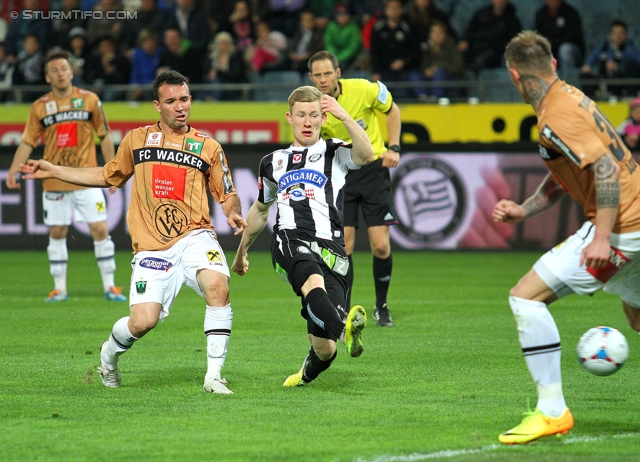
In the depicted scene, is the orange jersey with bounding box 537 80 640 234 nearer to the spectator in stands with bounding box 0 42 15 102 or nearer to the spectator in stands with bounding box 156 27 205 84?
the spectator in stands with bounding box 156 27 205 84

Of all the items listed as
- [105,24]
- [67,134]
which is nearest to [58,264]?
[67,134]

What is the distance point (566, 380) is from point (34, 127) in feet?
23.7

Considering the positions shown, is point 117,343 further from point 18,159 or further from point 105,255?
point 18,159

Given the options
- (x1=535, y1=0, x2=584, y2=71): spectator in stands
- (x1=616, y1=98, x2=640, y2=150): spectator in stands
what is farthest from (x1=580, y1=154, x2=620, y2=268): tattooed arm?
(x1=535, y1=0, x2=584, y2=71): spectator in stands

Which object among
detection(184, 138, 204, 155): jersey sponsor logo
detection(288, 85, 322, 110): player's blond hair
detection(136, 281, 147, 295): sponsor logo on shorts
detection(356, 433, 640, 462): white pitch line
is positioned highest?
detection(288, 85, 322, 110): player's blond hair

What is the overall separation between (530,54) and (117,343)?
10.3 feet

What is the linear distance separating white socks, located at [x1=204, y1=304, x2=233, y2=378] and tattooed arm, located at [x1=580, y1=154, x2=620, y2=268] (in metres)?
2.51

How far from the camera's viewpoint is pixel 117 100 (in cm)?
1834

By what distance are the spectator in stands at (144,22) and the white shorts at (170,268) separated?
13.3 m

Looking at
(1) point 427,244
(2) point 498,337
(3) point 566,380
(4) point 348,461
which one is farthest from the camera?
(1) point 427,244

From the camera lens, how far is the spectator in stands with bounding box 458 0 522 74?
58.7ft

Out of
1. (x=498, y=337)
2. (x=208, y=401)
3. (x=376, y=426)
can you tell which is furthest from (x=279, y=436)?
(x=498, y=337)

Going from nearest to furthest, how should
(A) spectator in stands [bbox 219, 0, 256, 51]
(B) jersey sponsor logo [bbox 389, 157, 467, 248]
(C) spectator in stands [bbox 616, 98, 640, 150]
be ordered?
1. (C) spectator in stands [bbox 616, 98, 640, 150]
2. (B) jersey sponsor logo [bbox 389, 157, 467, 248]
3. (A) spectator in stands [bbox 219, 0, 256, 51]

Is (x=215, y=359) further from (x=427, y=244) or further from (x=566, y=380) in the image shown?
(x=427, y=244)
